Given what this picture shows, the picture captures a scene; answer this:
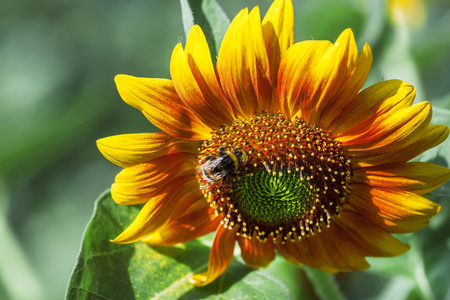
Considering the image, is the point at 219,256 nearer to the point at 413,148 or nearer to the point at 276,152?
the point at 276,152

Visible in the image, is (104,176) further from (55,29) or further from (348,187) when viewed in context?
(348,187)

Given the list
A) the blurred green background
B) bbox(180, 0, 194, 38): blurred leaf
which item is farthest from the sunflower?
the blurred green background

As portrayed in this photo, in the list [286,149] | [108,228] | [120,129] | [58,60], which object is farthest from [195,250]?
[58,60]

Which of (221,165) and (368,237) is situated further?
(368,237)

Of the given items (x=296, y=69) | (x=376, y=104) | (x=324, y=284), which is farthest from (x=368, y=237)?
(x=296, y=69)

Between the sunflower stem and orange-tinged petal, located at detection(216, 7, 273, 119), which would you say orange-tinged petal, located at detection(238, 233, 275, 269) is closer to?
the sunflower stem
